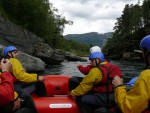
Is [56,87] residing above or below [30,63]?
A: below

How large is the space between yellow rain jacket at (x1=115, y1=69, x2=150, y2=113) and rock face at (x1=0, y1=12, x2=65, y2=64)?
23.1m

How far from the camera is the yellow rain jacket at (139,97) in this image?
3.00 metres

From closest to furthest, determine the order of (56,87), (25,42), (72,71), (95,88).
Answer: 1. (95,88)
2. (56,87)
3. (72,71)
4. (25,42)

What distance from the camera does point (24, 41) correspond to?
1116 inches

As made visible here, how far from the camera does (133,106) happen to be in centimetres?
311

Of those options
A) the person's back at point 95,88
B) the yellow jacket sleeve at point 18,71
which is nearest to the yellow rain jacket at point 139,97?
the person's back at point 95,88

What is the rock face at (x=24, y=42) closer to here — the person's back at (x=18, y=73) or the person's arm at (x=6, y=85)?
the person's back at (x=18, y=73)

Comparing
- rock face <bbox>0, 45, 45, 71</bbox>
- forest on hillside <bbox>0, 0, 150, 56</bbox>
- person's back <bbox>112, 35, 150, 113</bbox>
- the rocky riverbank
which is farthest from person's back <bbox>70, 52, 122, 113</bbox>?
forest on hillside <bbox>0, 0, 150, 56</bbox>

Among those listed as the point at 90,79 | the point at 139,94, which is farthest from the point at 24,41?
the point at 139,94

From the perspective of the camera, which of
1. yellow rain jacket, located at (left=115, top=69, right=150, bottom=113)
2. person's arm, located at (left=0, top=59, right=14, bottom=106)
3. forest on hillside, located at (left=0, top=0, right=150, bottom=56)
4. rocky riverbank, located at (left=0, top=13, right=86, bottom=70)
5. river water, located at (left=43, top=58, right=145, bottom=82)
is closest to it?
yellow rain jacket, located at (left=115, top=69, right=150, bottom=113)

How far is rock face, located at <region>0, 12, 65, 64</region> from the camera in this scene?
26234 millimetres

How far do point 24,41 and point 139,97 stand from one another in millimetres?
25934

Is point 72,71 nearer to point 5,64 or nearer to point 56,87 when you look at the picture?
point 56,87

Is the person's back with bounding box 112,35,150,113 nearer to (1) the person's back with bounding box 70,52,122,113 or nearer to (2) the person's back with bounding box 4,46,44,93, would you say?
(1) the person's back with bounding box 70,52,122,113
